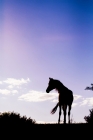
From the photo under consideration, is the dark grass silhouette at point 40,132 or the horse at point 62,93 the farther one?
the horse at point 62,93

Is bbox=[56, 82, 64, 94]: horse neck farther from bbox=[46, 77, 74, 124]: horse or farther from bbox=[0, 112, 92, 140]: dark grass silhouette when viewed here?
bbox=[0, 112, 92, 140]: dark grass silhouette

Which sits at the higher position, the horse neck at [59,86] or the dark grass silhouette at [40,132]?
the horse neck at [59,86]

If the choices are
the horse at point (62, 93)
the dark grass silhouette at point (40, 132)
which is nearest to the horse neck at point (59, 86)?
the horse at point (62, 93)

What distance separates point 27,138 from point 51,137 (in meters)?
0.79

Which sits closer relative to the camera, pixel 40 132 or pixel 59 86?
pixel 40 132

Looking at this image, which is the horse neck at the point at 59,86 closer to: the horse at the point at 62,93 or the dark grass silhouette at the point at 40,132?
the horse at the point at 62,93

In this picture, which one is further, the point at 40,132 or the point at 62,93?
the point at 62,93

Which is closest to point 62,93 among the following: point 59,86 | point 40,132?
point 59,86

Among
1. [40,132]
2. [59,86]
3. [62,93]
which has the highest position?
[59,86]

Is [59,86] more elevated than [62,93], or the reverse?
[59,86]

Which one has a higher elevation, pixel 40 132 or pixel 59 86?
pixel 59 86

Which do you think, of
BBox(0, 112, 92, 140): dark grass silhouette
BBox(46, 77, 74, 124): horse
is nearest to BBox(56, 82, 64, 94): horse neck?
BBox(46, 77, 74, 124): horse

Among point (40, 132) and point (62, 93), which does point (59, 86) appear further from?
point (40, 132)

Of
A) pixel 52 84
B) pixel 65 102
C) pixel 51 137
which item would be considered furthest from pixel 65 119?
pixel 51 137
